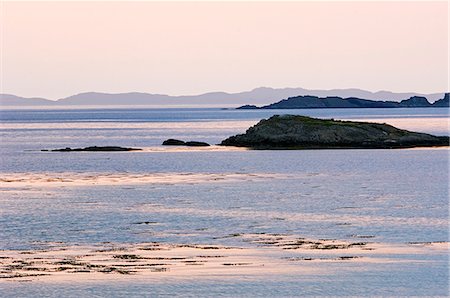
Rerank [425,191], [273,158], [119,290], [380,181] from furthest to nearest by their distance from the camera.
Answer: [273,158]
[380,181]
[425,191]
[119,290]

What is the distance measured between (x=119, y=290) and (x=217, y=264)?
505 centimetres

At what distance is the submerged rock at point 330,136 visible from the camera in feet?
382

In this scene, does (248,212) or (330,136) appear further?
(330,136)

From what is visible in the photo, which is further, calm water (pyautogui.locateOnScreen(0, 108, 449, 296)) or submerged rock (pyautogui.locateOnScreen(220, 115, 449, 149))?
submerged rock (pyautogui.locateOnScreen(220, 115, 449, 149))

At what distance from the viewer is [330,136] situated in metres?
118

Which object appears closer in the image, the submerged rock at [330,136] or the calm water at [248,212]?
the calm water at [248,212]

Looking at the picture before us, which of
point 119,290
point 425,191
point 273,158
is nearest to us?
point 119,290

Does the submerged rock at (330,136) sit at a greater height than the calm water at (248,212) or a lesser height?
greater

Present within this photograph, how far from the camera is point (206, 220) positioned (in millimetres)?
46188

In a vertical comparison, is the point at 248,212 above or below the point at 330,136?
below

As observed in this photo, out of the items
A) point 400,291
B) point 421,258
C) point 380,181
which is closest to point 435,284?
point 400,291

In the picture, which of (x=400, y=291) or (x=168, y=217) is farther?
(x=168, y=217)

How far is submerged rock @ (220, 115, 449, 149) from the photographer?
382 ft

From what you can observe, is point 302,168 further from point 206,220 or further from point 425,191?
point 206,220
